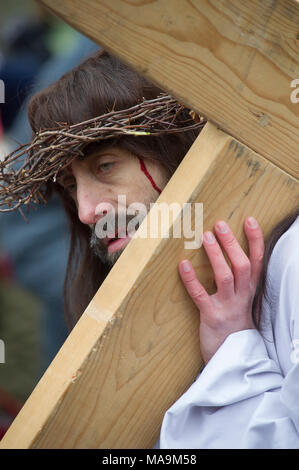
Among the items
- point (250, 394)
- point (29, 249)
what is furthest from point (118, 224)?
point (29, 249)

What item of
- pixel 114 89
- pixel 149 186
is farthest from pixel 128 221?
pixel 114 89

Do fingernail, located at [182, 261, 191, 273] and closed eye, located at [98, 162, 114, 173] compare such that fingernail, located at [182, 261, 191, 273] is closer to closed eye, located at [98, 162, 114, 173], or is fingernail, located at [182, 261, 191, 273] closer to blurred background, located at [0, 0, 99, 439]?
closed eye, located at [98, 162, 114, 173]

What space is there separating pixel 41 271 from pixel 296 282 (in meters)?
2.48

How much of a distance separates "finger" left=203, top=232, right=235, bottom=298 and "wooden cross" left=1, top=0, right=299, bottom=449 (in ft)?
0.07

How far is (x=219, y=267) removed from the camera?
127cm

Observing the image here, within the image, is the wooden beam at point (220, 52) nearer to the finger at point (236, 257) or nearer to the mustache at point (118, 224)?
the finger at point (236, 257)

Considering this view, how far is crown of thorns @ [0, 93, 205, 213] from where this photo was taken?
1558 millimetres

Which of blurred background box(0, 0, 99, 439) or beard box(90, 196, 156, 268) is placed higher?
beard box(90, 196, 156, 268)

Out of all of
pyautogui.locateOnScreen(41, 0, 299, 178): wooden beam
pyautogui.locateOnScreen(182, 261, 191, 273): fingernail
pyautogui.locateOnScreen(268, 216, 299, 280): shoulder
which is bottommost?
pyautogui.locateOnScreen(182, 261, 191, 273): fingernail

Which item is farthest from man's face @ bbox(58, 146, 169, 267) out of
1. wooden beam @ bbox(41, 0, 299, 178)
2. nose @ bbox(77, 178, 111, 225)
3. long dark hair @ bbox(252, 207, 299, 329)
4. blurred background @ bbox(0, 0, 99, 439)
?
blurred background @ bbox(0, 0, 99, 439)

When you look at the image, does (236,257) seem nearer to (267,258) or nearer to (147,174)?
(267,258)

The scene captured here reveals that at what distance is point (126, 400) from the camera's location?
1.21 meters
